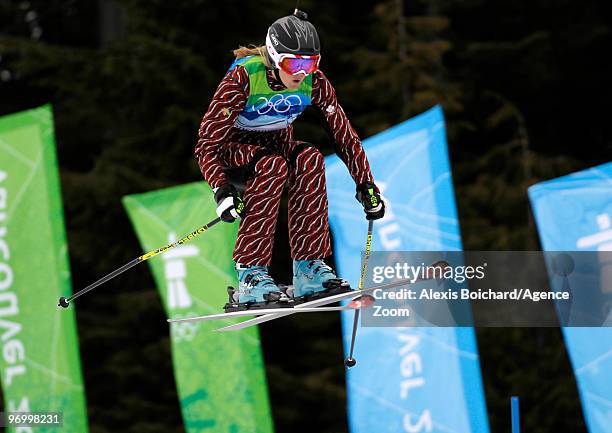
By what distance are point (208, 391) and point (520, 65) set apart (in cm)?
840

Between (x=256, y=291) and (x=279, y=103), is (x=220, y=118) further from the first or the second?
(x=256, y=291)

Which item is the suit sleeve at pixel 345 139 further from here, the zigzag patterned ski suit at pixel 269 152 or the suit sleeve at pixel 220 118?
the suit sleeve at pixel 220 118

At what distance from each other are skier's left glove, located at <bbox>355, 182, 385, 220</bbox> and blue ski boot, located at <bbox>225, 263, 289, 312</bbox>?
1.78ft

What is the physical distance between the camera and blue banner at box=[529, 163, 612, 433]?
7.55 metres

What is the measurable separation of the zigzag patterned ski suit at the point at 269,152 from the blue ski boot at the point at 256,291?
4 cm

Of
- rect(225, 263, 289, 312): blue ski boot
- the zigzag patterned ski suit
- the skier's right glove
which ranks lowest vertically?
rect(225, 263, 289, 312): blue ski boot

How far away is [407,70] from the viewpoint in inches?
571

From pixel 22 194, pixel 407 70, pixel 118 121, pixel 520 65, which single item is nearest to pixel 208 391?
pixel 22 194

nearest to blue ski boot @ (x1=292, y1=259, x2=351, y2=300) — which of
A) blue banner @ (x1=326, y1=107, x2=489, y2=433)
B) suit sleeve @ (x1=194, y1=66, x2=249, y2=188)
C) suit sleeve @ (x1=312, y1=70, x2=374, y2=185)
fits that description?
Result: suit sleeve @ (x1=312, y1=70, x2=374, y2=185)

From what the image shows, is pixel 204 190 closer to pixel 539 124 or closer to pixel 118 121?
pixel 118 121

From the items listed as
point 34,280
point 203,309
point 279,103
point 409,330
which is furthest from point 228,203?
point 34,280

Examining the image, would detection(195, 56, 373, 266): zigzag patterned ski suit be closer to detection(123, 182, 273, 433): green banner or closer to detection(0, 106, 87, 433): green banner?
detection(123, 182, 273, 433): green banner

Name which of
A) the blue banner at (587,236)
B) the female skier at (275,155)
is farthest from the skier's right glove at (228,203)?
the blue banner at (587,236)

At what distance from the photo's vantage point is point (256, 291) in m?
6.15
